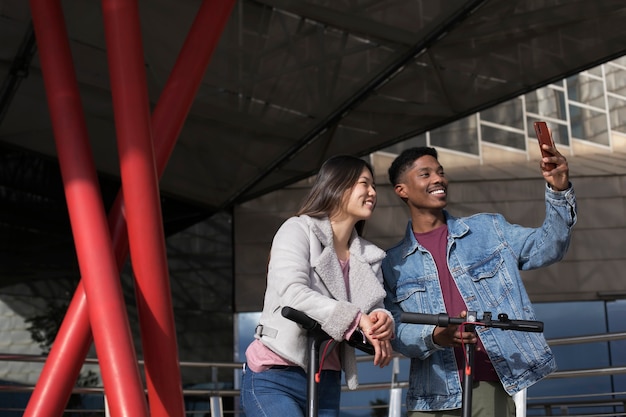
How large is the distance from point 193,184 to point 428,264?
42.1 feet

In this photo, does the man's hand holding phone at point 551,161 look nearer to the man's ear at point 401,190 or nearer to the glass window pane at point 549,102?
the man's ear at point 401,190

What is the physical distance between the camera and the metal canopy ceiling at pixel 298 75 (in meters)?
10.4

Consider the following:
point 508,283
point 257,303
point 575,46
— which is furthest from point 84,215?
point 257,303

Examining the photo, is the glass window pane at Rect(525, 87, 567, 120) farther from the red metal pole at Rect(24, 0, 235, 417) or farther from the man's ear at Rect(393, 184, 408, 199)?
the man's ear at Rect(393, 184, 408, 199)

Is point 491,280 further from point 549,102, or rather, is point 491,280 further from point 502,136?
point 549,102

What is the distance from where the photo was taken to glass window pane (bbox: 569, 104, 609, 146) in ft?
60.7

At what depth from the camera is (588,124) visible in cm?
1852

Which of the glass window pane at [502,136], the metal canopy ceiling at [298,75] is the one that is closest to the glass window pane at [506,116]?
the glass window pane at [502,136]

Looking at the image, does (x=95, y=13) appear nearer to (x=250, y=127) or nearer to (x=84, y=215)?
(x=250, y=127)

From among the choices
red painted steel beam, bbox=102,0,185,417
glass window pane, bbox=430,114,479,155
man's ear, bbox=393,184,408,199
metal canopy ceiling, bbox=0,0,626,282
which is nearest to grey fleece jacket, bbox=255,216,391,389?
man's ear, bbox=393,184,408,199

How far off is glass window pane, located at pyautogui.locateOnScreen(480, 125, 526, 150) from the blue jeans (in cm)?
1553

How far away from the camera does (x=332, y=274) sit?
134 inches

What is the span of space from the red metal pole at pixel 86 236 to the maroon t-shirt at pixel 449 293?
1.87m

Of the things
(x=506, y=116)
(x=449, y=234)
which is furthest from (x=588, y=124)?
(x=449, y=234)
